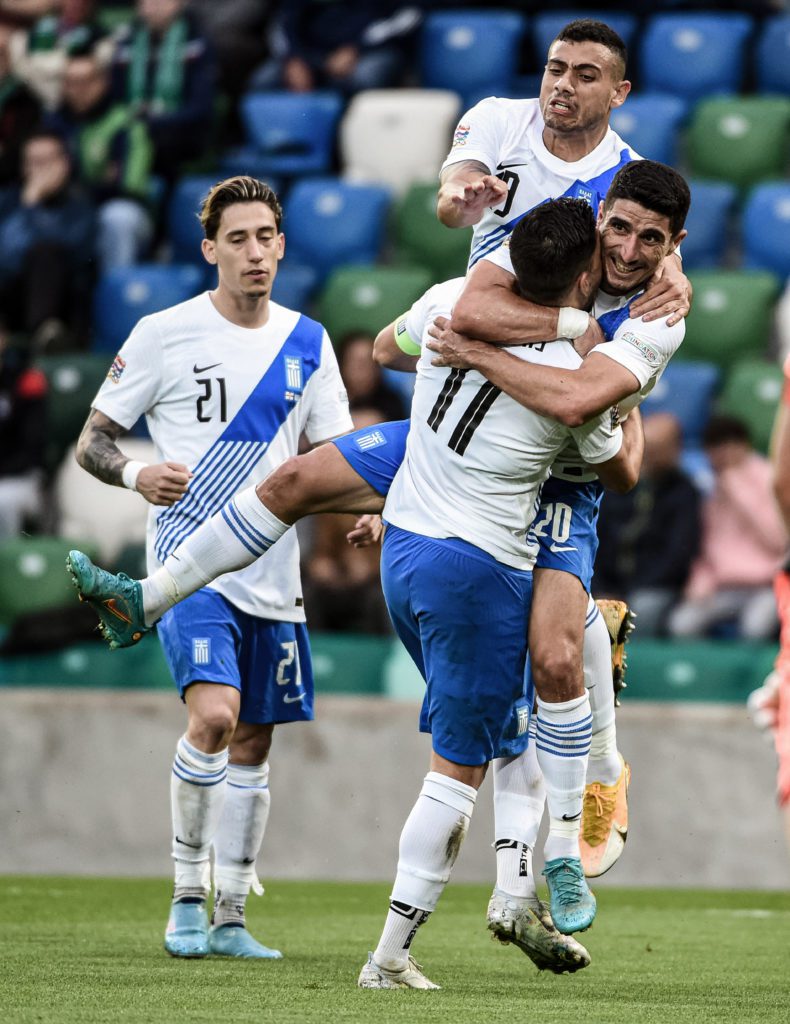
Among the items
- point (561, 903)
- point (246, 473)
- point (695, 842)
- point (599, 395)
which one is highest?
point (599, 395)

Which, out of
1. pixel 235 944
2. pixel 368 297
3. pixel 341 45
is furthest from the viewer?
pixel 341 45

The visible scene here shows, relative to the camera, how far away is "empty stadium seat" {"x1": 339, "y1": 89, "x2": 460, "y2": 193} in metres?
12.9

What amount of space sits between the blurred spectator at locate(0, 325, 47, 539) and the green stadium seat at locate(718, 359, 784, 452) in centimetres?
403

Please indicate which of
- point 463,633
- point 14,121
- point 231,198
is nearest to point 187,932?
point 463,633

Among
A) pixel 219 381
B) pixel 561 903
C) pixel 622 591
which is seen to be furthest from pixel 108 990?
pixel 622 591

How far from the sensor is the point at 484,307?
212 inches

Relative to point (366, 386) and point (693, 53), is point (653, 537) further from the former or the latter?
point (693, 53)

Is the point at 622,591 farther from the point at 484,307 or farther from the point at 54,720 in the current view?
the point at 484,307

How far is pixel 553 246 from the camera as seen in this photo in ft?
17.4

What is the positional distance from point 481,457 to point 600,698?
1.22 meters

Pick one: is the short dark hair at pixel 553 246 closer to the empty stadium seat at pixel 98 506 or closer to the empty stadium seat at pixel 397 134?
the empty stadium seat at pixel 98 506

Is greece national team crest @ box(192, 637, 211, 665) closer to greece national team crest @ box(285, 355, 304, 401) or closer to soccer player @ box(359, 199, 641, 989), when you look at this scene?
greece national team crest @ box(285, 355, 304, 401)

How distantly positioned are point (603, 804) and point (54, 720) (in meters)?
4.40

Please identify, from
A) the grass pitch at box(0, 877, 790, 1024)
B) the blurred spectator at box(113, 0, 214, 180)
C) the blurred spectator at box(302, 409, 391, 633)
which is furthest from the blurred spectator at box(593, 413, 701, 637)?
the blurred spectator at box(113, 0, 214, 180)
